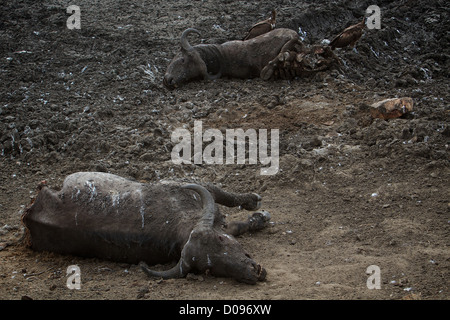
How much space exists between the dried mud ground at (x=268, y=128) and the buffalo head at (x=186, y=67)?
0.17m

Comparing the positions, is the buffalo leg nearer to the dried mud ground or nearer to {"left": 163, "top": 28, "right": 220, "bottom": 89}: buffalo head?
the dried mud ground

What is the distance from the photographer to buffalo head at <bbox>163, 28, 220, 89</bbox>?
9.61 meters

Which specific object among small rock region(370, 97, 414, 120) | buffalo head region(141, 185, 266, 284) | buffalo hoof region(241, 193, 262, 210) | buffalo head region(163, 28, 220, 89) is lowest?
buffalo head region(141, 185, 266, 284)

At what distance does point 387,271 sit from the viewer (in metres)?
4.37

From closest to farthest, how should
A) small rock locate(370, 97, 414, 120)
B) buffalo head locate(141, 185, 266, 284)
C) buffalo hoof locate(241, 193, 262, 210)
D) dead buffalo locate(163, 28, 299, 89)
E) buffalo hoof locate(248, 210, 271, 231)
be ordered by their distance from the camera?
buffalo head locate(141, 185, 266, 284) → buffalo hoof locate(248, 210, 271, 231) → buffalo hoof locate(241, 193, 262, 210) → small rock locate(370, 97, 414, 120) → dead buffalo locate(163, 28, 299, 89)

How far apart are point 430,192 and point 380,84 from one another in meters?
3.17

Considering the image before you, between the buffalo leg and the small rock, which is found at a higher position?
the small rock

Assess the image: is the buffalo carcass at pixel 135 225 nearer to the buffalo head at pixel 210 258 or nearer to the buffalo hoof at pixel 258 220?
the buffalo head at pixel 210 258

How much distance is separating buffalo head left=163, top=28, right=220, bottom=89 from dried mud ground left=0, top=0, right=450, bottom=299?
17 cm

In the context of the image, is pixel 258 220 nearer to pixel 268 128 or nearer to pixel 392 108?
pixel 268 128

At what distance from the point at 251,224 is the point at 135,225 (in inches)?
48.2

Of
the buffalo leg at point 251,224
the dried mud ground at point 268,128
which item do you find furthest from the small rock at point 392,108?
the buffalo leg at point 251,224

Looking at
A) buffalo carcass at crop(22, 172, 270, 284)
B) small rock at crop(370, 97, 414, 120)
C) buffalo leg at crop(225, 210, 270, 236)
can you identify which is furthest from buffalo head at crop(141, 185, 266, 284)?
small rock at crop(370, 97, 414, 120)

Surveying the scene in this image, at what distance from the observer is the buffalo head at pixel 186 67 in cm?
961
